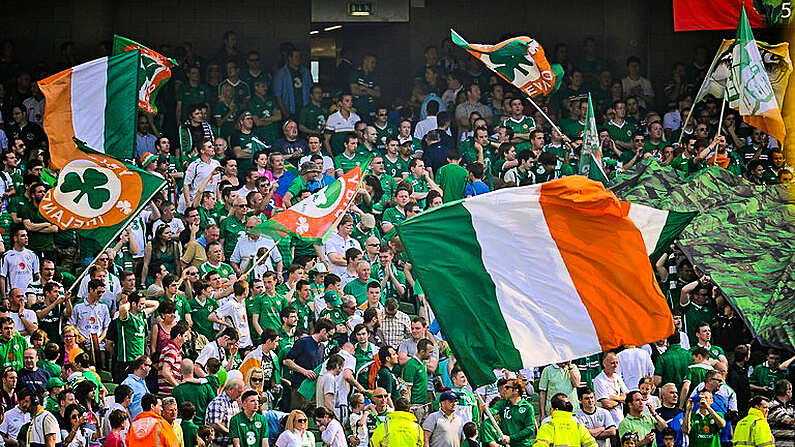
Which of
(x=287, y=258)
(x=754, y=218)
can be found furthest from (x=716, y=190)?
(x=287, y=258)

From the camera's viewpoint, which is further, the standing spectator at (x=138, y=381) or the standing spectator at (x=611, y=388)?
the standing spectator at (x=611, y=388)

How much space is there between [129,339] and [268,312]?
1.54m

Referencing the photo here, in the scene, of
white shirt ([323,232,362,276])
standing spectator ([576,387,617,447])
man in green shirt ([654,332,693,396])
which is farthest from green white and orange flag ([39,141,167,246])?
man in green shirt ([654,332,693,396])

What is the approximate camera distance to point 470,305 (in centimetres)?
1189

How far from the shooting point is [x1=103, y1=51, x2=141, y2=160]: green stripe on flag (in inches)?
675

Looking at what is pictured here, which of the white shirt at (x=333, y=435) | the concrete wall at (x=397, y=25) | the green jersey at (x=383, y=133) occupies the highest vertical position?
the concrete wall at (x=397, y=25)

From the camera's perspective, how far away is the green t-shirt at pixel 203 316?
16.8m

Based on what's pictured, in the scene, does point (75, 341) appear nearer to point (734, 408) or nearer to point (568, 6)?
point (734, 408)

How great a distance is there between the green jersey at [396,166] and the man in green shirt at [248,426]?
5.89m

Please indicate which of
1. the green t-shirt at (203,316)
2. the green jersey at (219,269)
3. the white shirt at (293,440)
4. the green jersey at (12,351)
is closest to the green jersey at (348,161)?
the green jersey at (219,269)

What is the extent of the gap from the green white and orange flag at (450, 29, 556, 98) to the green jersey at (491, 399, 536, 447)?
534 centimetres

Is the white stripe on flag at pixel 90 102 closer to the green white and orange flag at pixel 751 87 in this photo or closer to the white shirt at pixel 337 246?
the white shirt at pixel 337 246

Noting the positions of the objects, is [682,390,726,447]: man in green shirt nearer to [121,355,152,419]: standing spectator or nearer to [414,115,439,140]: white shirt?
[121,355,152,419]: standing spectator

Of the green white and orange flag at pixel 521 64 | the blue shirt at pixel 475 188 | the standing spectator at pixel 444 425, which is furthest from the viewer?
the green white and orange flag at pixel 521 64
